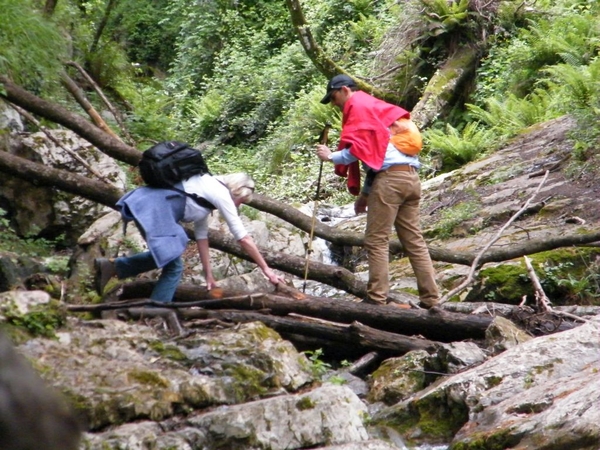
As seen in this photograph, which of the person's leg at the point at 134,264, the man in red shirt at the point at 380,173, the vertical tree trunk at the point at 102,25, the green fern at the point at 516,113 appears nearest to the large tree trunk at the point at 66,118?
the person's leg at the point at 134,264

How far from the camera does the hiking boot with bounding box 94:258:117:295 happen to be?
655cm

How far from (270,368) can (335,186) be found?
437 inches

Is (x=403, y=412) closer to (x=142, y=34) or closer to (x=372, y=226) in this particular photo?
(x=372, y=226)

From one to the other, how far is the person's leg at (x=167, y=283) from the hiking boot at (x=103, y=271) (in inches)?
19.6

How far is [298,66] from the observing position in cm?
2197

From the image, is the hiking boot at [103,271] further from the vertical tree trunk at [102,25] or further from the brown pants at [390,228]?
the vertical tree trunk at [102,25]

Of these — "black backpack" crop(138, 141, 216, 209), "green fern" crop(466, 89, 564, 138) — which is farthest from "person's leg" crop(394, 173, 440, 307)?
"green fern" crop(466, 89, 564, 138)

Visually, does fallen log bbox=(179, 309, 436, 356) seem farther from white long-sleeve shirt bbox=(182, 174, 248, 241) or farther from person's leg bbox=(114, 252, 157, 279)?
person's leg bbox=(114, 252, 157, 279)

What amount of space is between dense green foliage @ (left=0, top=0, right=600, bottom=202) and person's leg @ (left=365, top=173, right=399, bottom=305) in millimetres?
3943

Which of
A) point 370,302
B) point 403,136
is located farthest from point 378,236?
point 403,136

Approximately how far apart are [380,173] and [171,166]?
179cm

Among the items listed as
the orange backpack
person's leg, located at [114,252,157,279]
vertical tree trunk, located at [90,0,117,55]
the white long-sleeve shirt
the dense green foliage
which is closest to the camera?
the white long-sleeve shirt

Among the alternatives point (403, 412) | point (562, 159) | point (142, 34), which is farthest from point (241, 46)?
point (403, 412)

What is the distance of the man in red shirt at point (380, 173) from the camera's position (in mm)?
6555
